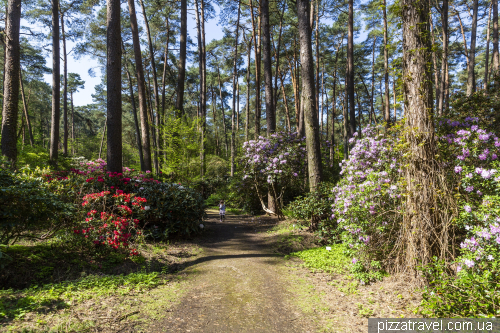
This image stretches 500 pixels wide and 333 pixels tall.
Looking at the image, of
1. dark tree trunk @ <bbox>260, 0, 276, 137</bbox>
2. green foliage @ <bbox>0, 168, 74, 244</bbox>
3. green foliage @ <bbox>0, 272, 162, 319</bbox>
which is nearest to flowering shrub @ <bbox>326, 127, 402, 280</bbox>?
green foliage @ <bbox>0, 272, 162, 319</bbox>

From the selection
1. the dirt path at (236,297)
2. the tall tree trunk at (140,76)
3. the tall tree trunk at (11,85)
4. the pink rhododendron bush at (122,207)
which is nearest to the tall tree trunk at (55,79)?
the tall tree trunk at (140,76)

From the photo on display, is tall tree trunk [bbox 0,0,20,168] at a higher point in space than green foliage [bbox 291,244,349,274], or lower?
higher

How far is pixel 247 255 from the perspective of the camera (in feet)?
17.9

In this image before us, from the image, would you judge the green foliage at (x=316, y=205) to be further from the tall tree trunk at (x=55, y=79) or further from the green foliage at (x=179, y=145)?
the tall tree trunk at (x=55, y=79)

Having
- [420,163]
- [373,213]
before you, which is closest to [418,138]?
[420,163]

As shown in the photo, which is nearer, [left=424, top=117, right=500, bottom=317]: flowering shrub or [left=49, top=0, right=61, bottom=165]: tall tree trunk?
[left=424, top=117, right=500, bottom=317]: flowering shrub

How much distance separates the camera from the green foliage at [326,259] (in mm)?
4480

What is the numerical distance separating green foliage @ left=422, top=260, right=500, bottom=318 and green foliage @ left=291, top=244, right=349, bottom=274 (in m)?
1.73

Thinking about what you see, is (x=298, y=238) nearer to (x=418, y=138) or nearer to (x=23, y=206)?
(x=418, y=138)

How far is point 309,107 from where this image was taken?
695cm

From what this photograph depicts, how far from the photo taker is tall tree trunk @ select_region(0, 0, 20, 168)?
6.36m

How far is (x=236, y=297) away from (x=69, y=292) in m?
2.15

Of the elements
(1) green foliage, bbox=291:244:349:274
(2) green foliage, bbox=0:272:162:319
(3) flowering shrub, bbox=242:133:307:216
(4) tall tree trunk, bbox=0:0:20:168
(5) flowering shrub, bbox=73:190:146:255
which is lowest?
(1) green foliage, bbox=291:244:349:274

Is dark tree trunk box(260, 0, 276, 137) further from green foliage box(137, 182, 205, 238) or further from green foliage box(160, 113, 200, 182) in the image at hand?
green foliage box(160, 113, 200, 182)
